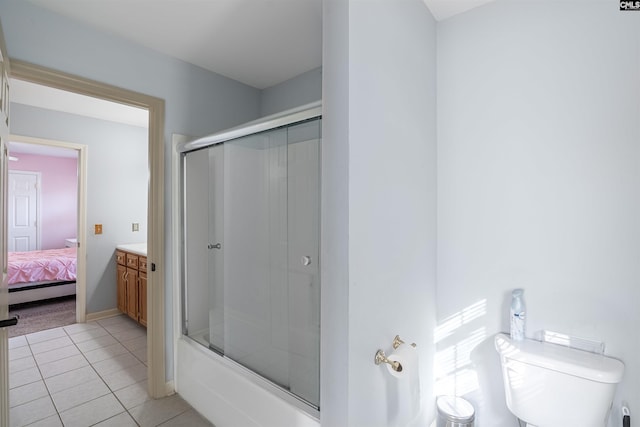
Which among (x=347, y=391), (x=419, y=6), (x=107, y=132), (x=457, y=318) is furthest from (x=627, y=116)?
(x=107, y=132)

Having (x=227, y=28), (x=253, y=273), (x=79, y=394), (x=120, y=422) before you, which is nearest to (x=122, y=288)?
(x=79, y=394)

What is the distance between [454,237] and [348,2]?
4.15ft

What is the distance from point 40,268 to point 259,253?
3960mm

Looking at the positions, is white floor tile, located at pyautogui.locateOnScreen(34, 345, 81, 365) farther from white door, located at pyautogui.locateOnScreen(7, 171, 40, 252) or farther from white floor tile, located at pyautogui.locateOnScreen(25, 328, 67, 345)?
white door, located at pyautogui.locateOnScreen(7, 171, 40, 252)

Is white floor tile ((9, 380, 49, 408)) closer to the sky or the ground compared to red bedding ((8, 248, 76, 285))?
closer to the ground

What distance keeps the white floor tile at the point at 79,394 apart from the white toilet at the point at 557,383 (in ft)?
8.60

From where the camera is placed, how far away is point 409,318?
1.42m

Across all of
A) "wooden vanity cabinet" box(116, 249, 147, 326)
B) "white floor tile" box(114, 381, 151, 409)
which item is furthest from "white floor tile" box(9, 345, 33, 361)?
"white floor tile" box(114, 381, 151, 409)

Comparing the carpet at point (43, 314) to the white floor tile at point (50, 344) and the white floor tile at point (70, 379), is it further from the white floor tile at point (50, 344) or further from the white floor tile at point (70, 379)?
the white floor tile at point (70, 379)

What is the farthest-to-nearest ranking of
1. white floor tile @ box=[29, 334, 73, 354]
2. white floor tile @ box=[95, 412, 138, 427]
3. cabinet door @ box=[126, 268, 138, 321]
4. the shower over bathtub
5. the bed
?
the bed, cabinet door @ box=[126, 268, 138, 321], white floor tile @ box=[29, 334, 73, 354], white floor tile @ box=[95, 412, 138, 427], the shower over bathtub

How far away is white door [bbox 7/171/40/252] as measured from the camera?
215 inches

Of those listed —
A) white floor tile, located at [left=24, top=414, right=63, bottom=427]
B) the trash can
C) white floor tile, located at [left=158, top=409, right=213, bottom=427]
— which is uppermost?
the trash can

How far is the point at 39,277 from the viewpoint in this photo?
157 inches

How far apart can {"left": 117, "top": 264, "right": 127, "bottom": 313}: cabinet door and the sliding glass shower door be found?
183cm
